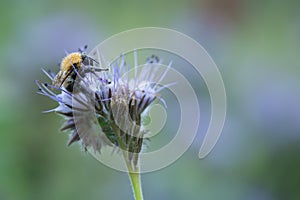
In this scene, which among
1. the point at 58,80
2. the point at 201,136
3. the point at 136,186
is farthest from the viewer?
the point at 201,136

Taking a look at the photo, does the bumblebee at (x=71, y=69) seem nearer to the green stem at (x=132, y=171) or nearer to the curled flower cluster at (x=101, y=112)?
the curled flower cluster at (x=101, y=112)

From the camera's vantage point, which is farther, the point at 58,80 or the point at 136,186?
the point at 58,80

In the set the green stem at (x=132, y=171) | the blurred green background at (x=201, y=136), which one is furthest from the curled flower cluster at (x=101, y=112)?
the blurred green background at (x=201, y=136)

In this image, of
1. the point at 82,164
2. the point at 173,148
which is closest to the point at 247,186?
the point at 173,148

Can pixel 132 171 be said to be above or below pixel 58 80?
below

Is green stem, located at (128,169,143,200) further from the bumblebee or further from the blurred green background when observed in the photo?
the blurred green background

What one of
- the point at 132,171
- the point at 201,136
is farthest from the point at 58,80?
the point at 201,136

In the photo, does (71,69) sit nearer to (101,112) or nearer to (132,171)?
(101,112)
